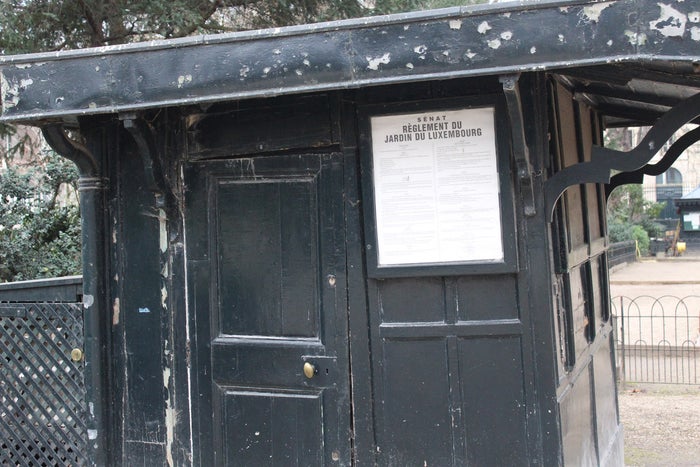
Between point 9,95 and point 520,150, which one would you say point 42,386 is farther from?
point 520,150

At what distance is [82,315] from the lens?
185 inches

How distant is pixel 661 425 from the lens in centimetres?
787

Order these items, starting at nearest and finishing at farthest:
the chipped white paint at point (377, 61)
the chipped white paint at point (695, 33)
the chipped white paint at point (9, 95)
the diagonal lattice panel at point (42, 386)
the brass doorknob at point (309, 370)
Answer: the chipped white paint at point (695, 33), the chipped white paint at point (377, 61), the chipped white paint at point (9, 95), the brass doorknob at point (309, 370), the diagonal lattice panel at point (42, 386)

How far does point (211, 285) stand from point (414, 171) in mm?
1387

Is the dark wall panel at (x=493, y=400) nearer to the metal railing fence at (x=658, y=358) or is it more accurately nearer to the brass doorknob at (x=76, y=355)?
the brass doorknob at (x=76, y=355)

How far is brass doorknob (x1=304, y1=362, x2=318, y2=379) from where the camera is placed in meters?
3.99

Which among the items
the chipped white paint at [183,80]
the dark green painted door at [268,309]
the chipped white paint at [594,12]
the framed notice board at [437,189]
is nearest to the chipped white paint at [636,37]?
the chipped white paint at [594,12]

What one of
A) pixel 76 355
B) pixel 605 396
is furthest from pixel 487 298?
pixel 76 355

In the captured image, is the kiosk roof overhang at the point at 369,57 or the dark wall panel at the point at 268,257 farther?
the dark wall panel at the point at 268,257

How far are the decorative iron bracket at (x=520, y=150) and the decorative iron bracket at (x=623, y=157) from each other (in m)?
0.10

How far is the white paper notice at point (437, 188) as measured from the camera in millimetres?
3768

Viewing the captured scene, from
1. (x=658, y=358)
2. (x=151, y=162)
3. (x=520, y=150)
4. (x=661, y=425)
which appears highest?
(x=151, y=162)

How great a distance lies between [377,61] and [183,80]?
3.19 ft

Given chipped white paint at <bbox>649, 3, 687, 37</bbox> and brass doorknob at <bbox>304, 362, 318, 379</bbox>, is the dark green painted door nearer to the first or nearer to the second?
brass doorknob at <bbox>304, 362, 318, 379</bbox>
